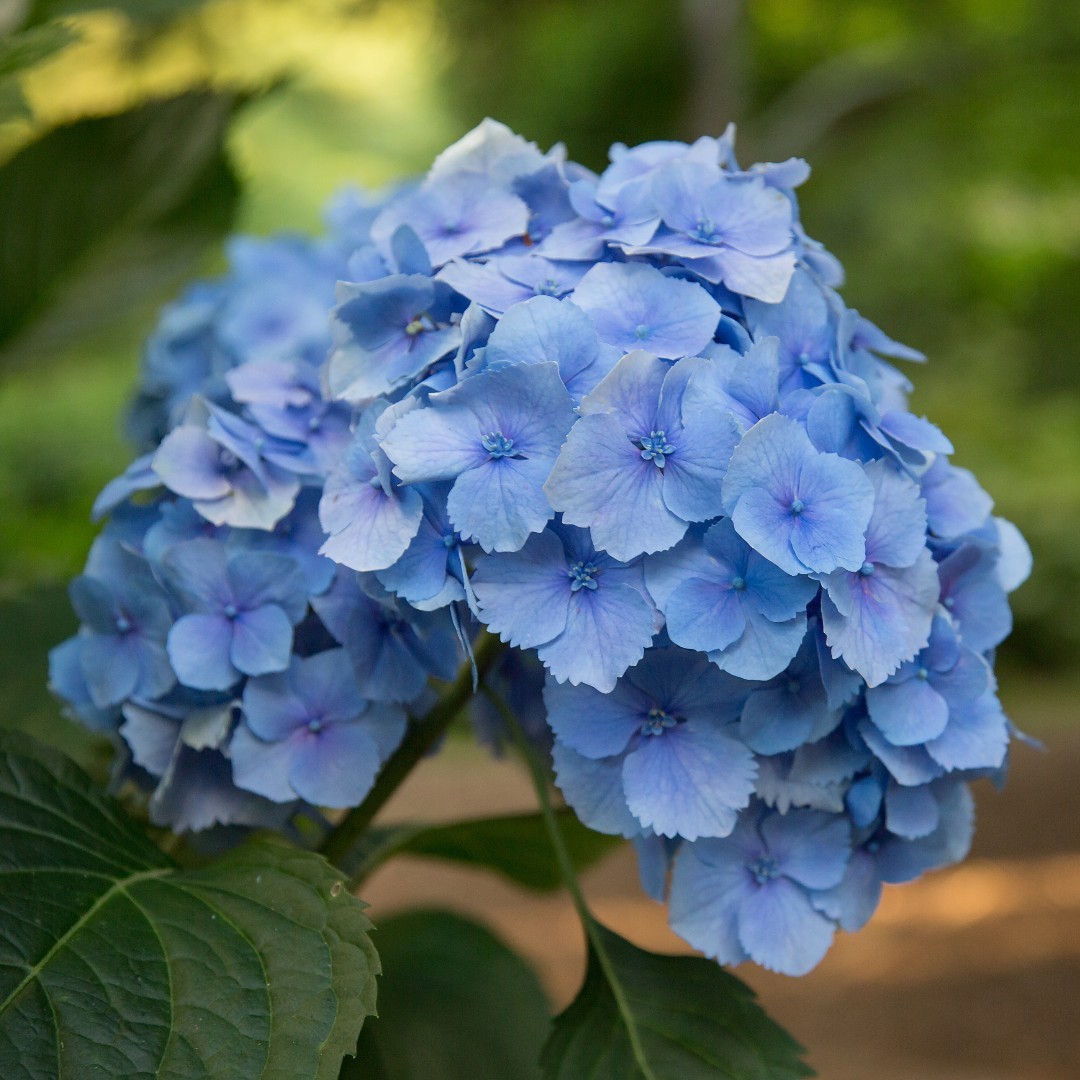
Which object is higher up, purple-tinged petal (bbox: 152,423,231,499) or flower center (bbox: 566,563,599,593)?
purple-tinged petal (bbox: 152,423,231,499)

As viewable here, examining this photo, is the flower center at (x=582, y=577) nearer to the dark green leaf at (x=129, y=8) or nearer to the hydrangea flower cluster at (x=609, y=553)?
the hydrangea flower cluster at (x=609, y=553)

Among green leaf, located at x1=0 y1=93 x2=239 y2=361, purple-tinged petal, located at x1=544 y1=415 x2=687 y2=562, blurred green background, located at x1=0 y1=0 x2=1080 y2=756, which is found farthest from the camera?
blurred green background, located at x1=0 y1=0 x2=1080 y2=756

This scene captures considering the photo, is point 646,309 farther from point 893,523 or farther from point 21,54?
point 21,54

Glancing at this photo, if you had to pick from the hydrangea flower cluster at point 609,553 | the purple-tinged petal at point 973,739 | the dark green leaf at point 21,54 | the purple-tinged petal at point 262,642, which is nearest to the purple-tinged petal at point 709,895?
the hydrangea flower cluster at point 609,553

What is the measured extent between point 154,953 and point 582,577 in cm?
25

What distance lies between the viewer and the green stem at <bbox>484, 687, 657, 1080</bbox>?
0.59 m

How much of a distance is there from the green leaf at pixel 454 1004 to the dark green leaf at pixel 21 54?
64 centimetres

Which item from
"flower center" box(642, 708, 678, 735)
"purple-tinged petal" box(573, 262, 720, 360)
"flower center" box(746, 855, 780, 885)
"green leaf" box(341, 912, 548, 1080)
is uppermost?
"purple-tinged petal" box(573, 262, 720, 360)

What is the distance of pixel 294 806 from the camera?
1.99 ft

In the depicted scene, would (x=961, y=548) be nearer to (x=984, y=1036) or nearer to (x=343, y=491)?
(x=343, y=491)

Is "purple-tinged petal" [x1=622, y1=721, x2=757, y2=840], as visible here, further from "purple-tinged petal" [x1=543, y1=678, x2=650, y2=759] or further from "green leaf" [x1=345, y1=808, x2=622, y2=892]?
"green leaf" [x1=345, y1=808, x2=622, y2=892]

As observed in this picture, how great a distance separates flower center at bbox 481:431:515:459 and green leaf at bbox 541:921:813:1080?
0.31 m

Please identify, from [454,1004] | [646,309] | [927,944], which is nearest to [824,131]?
[927,944]

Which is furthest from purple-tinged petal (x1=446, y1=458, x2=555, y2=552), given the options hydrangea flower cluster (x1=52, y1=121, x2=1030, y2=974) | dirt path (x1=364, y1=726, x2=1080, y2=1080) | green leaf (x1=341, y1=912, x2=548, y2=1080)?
dirt path (x1=364, y1=726, x2=1080, y2=1080)
